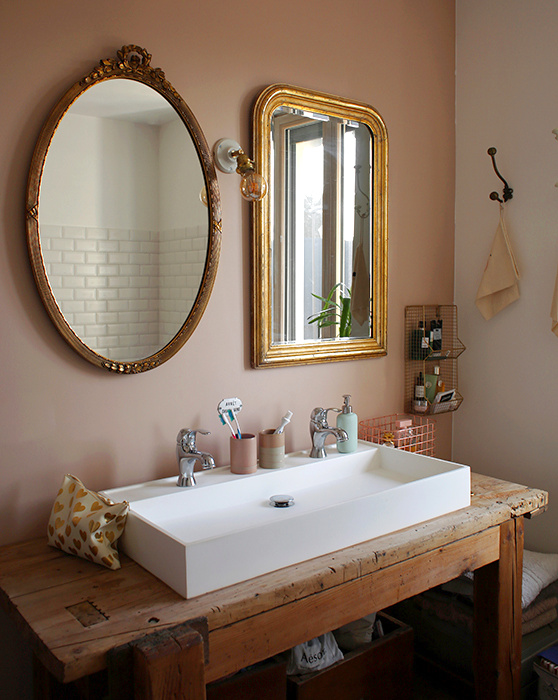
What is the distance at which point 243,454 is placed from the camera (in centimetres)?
178

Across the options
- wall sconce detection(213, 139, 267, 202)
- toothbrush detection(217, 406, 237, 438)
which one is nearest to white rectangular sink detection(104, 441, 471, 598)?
toothbrush detection(217, 406, 237, 438)

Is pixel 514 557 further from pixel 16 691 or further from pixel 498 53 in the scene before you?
pixel 498 53

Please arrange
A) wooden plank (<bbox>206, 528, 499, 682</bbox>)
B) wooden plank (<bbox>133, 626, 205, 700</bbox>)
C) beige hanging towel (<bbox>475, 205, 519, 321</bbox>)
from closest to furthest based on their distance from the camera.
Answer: wooden plank (<bbox>133, 626, 205, 700</bbox>) < wooden plank (<bbox>206, 528, 499, 682</bbox>) < beige hanging towel (<bbox>475, 205, 519, 321</bbox>)

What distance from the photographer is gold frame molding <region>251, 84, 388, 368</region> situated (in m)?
1.92

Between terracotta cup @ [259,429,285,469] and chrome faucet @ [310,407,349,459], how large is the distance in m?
0.15

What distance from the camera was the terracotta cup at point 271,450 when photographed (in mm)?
1835

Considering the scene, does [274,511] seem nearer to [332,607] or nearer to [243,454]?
[243,454]

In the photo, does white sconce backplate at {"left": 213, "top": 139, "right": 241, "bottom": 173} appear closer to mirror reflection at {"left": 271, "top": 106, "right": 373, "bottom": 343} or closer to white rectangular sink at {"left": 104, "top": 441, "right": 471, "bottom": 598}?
mirror reflection at {"left": 271, "top": 106, "right": 373, "bottom": 343}

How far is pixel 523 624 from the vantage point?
2070 millimetres

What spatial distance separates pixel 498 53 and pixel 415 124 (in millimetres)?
418

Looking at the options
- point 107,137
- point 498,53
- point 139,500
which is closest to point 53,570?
point 139,500

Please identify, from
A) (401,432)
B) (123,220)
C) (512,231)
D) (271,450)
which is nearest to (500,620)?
(401,432)

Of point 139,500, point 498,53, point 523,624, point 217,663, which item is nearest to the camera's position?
point 217,663

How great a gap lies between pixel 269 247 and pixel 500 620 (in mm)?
1291
